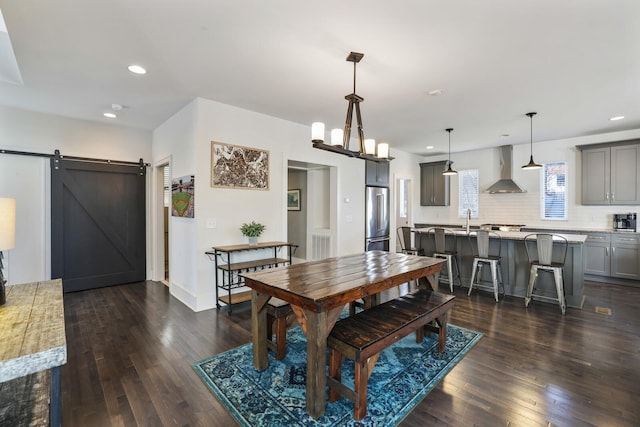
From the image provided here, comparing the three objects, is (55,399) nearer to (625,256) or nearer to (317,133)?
(317,133)

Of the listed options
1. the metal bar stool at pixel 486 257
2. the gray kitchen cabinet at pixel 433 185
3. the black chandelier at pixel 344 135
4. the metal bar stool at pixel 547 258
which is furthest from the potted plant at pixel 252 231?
the gray kitchen cabinet at pixel 433 185

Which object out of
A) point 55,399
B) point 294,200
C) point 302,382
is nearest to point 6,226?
point 55,399

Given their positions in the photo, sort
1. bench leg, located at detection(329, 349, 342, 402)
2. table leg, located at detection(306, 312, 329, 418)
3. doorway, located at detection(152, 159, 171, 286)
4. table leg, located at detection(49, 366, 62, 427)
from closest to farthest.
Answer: table leg, located at detection(49, 366, 62, 427) < table leg, located at detection(306, 312, 329, 418) < bench leg, located at detection(329, 349, 342, 402) < doorway, located at detection(152, 159, 171, 286)

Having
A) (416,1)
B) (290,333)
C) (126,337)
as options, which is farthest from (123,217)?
(416,1)

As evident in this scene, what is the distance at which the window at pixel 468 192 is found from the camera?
746 cm

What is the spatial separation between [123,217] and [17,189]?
1378 mm

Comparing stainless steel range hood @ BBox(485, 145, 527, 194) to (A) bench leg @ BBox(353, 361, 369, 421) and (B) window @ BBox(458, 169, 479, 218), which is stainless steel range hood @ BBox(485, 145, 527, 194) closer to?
(B) window @ BBox(458, 169, 479, 218)

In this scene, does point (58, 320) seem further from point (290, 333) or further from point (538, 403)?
point (538, 403)

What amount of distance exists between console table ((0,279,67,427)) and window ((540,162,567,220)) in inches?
311

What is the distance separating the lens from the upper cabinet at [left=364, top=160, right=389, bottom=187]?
6.40 meters

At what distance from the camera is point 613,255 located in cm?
528

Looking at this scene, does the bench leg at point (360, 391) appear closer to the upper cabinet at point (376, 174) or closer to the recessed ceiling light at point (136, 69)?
the recessed ceiling light at point (136, 69)

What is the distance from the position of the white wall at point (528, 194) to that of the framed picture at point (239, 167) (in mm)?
5247

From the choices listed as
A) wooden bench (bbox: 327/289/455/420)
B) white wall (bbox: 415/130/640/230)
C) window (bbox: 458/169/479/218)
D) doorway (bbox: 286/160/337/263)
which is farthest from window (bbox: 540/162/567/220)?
wooden bench (bbox: 327/289/455/420)
